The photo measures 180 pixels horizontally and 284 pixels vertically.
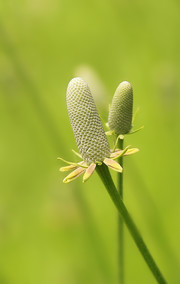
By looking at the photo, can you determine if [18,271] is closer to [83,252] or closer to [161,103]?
[83,252]

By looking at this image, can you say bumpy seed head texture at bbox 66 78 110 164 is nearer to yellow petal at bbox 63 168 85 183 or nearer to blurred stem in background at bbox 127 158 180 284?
yellow petal at bbox 63 168 85 183

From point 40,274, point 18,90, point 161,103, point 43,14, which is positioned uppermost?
point 43,14

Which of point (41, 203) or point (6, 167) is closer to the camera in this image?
point (41, 203)

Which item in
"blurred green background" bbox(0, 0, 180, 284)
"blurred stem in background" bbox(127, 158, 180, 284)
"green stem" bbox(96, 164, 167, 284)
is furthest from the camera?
"blurred green background" bbox(0, 0, 180, 284)

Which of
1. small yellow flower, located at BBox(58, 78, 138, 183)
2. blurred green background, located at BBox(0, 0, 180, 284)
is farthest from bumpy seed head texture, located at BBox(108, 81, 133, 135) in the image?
blurred green background, located at BBox(0, 0, 180, 284)

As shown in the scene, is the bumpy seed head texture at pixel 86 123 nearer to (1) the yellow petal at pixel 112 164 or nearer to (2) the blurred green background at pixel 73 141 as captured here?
(1) the yellow petal at pixel 112 164

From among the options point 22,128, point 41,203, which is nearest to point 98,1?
point 22,128

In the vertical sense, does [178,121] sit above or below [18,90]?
below
